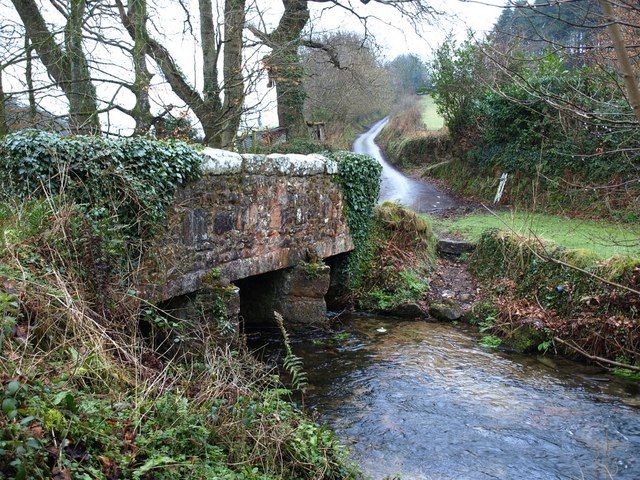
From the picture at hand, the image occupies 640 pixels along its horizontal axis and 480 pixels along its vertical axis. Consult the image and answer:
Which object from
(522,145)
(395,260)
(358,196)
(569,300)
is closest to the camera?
(569,300)

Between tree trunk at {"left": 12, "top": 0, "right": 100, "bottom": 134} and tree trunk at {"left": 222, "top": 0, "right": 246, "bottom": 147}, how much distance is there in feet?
7.82

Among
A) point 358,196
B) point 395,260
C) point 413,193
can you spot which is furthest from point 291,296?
point 413,193

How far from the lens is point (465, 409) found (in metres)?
6.14

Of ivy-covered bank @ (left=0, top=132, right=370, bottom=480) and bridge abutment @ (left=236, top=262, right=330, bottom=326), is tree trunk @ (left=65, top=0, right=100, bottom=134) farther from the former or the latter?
ivy-covered bank @ (left=0, top=132, right=370, bottom=480)

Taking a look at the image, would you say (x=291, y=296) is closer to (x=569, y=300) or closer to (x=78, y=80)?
(x=569, y=300)

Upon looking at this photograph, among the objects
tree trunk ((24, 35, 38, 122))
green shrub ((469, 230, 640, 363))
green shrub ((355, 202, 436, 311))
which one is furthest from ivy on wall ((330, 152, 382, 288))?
tree trunk ((24, 35, 38, 122))

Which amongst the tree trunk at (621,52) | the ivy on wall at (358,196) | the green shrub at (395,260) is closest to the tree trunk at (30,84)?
the ivy on wall at (358,196)

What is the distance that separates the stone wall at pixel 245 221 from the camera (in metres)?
6.32

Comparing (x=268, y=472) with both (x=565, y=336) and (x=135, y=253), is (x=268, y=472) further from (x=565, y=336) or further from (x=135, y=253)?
(x=565, y=336)

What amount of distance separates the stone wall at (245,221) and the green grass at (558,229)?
3174 mm

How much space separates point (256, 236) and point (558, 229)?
7.62 meters

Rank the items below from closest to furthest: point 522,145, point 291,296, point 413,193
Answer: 1. point 291,296
2. point 522,145
3. point 413,193

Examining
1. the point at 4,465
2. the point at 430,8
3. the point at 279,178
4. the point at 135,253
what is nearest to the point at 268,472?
the point at 4,465

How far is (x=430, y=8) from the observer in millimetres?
13930
